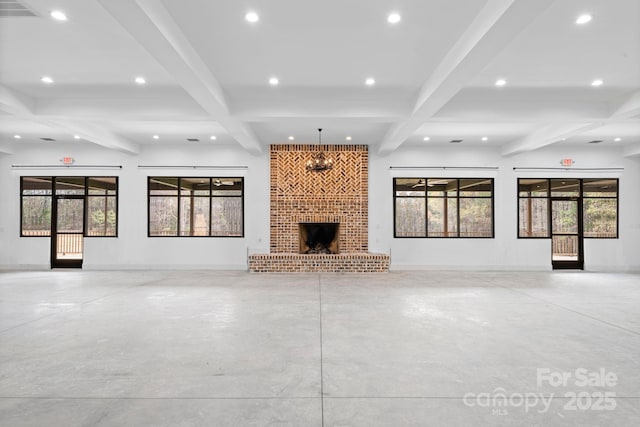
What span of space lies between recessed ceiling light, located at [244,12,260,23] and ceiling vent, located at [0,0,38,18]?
225cm

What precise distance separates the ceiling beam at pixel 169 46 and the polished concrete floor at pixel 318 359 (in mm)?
3223

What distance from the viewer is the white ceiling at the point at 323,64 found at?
363cm

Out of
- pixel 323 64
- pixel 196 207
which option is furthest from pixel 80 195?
pixel 323 64

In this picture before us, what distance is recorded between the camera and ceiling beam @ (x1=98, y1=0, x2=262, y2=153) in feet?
10.5

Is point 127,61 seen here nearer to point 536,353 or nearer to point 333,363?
point 333,363

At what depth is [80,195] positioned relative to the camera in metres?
9.71

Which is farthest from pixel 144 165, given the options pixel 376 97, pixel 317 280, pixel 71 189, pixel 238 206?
pixel 376 97

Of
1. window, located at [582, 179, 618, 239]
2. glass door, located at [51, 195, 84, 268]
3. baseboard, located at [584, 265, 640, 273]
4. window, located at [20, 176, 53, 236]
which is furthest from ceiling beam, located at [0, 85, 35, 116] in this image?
baseboard, located at [584, 265, 640, 273]

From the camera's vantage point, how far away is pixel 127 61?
481 cm

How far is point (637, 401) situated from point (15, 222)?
42.5 ft

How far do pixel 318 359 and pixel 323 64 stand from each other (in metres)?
3.95

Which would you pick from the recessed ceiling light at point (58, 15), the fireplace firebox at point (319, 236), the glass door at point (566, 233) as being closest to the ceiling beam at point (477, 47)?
the fireplace firebox at point (319, 236)

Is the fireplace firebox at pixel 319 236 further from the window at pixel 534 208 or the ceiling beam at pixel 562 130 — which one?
the window at pixel 534 208

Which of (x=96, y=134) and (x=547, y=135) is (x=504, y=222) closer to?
(x=547, y=135)
